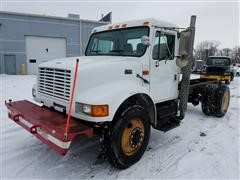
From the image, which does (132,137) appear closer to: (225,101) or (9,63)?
(225,101)

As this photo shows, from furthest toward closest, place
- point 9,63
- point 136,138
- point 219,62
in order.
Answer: point 9,63, point 219,62, point 136,138

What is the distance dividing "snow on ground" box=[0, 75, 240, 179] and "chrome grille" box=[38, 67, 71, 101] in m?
1.18

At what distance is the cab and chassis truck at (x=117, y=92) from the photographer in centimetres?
296

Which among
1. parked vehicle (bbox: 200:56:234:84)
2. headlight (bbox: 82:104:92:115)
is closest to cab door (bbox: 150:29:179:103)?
headlight (bbox: 82:104:92:115)

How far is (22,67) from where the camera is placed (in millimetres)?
19844

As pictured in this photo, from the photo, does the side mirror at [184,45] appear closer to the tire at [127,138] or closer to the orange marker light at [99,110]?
the tire at [127,138]

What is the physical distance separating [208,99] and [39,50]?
724 inches

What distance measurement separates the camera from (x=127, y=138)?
338cm

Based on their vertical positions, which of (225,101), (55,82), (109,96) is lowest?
(225,101)

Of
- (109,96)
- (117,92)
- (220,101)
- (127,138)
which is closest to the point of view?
(109,96)

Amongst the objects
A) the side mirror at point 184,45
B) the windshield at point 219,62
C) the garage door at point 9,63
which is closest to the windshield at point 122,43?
the side mirror at point 184,45

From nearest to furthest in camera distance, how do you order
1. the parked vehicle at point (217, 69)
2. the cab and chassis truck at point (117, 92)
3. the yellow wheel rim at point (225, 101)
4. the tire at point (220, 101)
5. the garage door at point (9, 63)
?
the cab and chassis truck at point (117, 92), the tire at point (220, 101), the yellow wheel rim at point (225, 101), the parked vehicle at point (217, 69), the garage door at point (9, 63)

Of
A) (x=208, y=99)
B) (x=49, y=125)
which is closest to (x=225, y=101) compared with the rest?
(x=208, y=99)

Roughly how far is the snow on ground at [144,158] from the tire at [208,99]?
1288 mm
